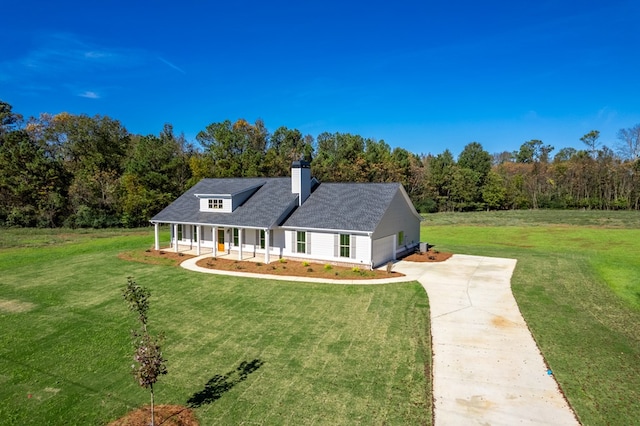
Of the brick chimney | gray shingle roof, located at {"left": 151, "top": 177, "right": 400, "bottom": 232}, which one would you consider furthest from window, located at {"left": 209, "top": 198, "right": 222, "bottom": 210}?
the brick chimney

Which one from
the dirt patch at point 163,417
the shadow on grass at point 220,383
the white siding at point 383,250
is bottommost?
the dirt patch at point 163,417

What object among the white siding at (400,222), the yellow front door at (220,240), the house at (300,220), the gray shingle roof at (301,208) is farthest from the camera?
the yellow front door at (220,240)

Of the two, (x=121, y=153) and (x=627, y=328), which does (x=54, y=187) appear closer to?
(x=121, y=153)

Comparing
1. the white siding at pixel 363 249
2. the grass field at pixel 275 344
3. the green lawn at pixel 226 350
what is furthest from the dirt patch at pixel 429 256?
the green lawn at pixel 226 350

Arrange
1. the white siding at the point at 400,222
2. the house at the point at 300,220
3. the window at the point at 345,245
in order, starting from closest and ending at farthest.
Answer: the window at the point at 345,245 → the house at the point at 300,220 → the white siding at the point at 400,222

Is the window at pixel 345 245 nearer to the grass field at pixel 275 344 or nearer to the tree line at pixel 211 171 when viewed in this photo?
the grass field at pixel 275 344

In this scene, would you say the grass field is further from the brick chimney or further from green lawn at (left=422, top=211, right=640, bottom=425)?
the brick chimney
